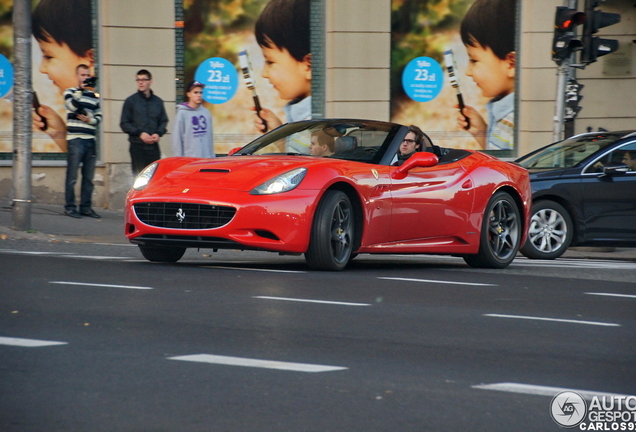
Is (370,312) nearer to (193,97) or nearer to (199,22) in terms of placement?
(193,97)

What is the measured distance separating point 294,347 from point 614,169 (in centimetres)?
775

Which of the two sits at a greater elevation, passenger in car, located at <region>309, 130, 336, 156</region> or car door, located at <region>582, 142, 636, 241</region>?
passenger in car, located at <region>309, 130, 336, 156</region>

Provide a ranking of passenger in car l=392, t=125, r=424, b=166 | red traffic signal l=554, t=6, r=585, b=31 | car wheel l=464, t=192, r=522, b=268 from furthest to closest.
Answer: red traffic signal l=554, t=6, r=585, b=31
car wheel l=464, t=192, r=522, b=268
passenger in car l=392, t=125, r=424, b=166

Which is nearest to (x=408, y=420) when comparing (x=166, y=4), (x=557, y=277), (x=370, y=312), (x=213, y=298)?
(x=370, y=312)

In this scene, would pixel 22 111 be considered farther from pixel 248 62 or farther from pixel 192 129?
pixel 248 62

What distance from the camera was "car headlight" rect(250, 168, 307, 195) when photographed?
837 centimetres

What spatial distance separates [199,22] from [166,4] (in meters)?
0.64

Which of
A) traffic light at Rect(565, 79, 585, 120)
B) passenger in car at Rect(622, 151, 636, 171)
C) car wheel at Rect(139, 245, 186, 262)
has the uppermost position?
traffic light at Rect(565, 79, 585, 120)

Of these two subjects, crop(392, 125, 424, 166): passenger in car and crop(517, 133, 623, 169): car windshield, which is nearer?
crop(392, 125, 424, 166): passenger in car

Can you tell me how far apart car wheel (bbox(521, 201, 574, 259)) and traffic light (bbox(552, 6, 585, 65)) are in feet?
8.53

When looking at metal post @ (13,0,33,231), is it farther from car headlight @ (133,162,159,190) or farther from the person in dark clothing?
car headlight @ (133,162,159,190)

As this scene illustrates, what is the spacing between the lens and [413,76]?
18266mm

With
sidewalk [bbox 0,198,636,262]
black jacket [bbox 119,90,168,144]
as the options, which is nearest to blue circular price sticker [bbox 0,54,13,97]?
sidewalk [bbox 0,198,636,262]

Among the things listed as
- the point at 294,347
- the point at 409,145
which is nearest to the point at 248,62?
the point at 409,145
